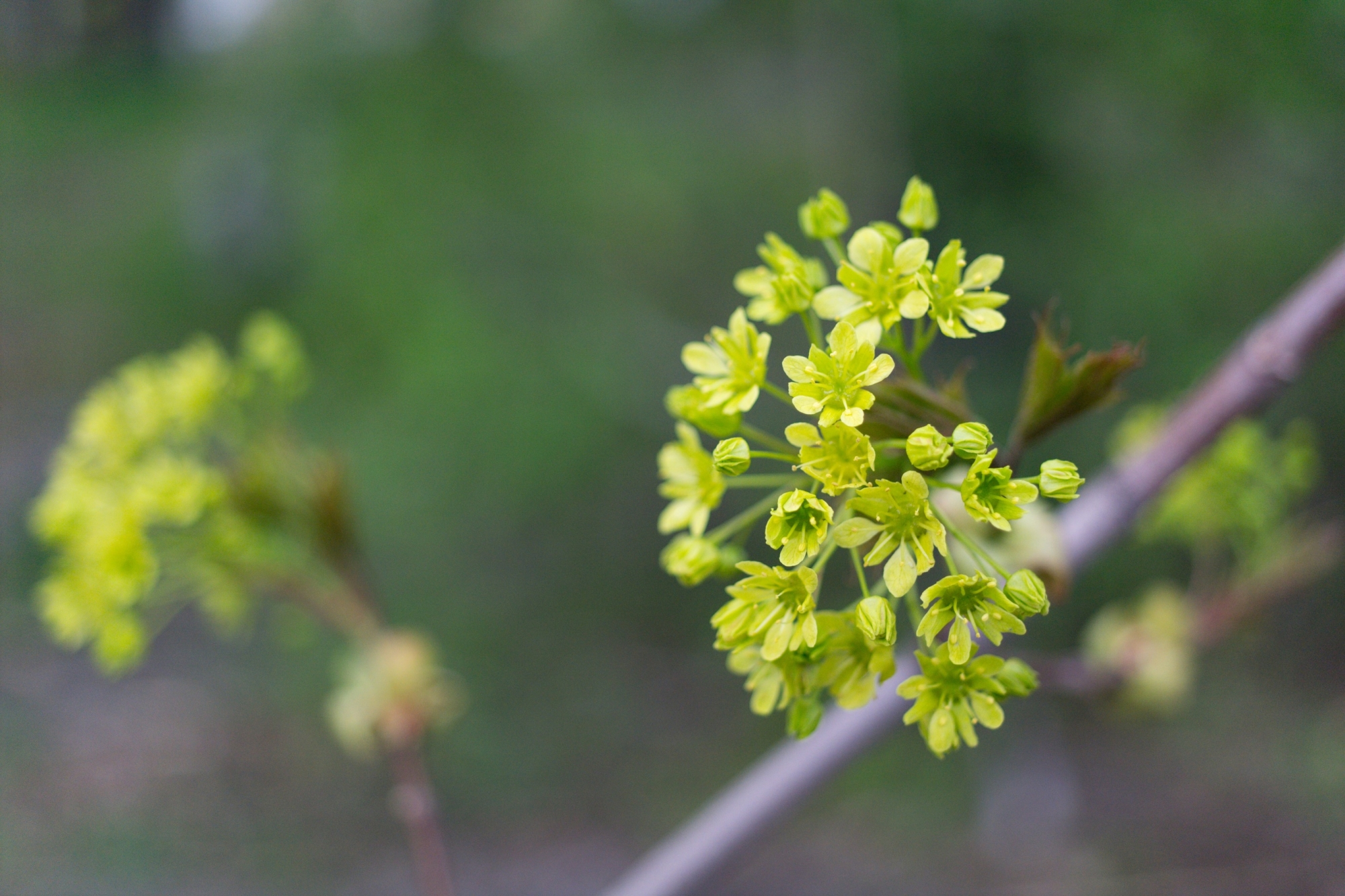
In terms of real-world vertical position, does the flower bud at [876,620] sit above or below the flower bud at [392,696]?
below

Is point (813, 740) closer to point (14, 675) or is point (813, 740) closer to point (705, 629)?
point (705, 629)

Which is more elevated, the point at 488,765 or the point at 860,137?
the point at 860,137

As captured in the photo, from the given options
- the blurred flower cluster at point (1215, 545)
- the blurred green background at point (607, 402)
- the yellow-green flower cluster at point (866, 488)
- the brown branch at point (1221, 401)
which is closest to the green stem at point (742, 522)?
the yellow-green flower cluster at point (866, 488)

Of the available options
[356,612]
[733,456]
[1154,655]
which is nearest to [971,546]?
[733,456]

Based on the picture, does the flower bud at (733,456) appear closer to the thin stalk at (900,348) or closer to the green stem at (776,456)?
the green stem at (776,456)

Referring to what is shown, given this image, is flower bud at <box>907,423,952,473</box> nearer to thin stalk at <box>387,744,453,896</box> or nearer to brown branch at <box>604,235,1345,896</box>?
brown branch at <box>604,235,1345,896</box>

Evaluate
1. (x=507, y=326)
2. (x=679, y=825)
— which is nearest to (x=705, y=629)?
(x=679, y=825)

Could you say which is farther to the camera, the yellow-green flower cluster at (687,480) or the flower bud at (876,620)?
the yellow-green flower cluster at (687,480)

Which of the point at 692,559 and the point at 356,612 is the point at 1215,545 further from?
the point at 356,612
